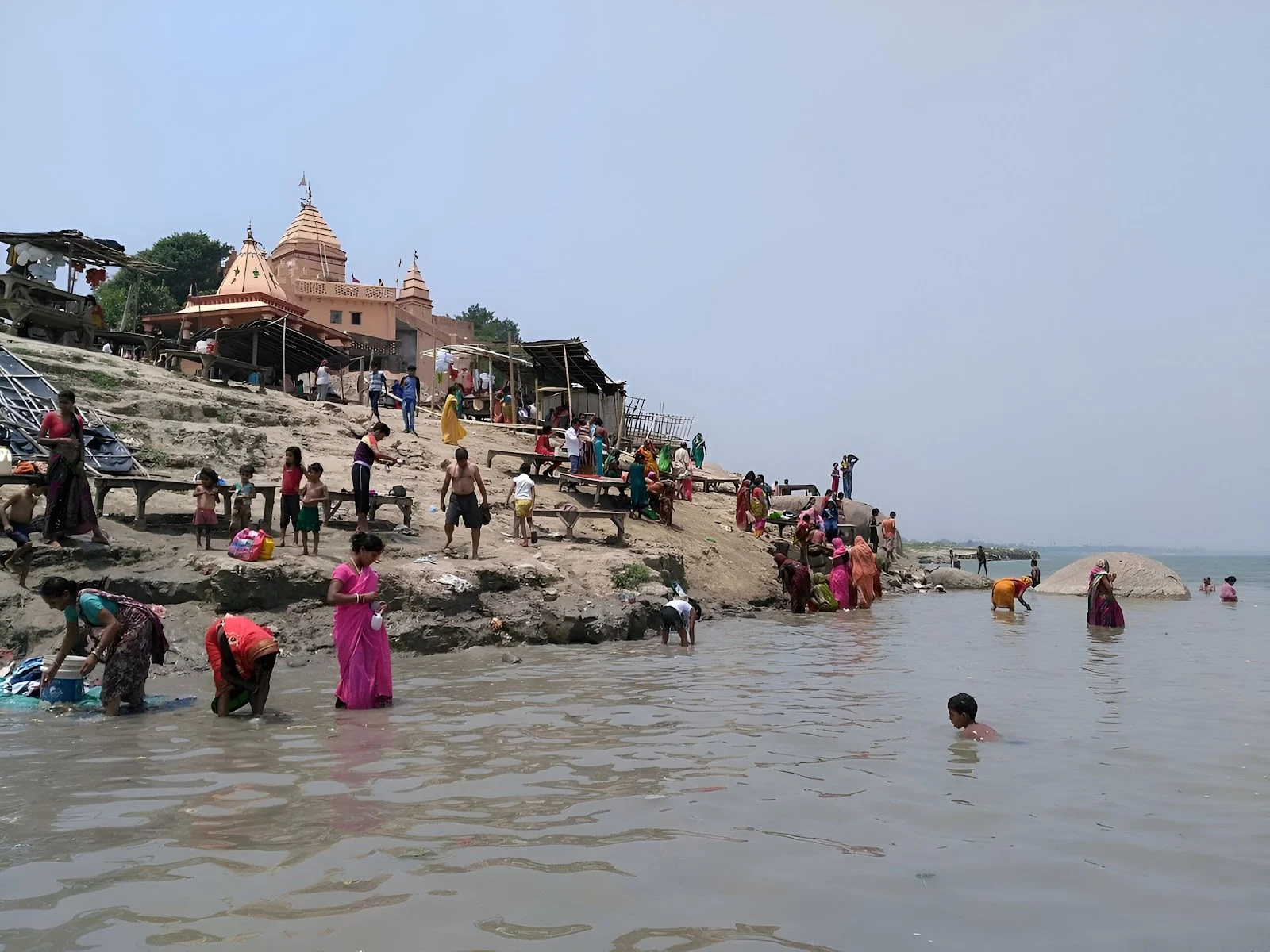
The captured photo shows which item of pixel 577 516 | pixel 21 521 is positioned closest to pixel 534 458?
pixel 577 516

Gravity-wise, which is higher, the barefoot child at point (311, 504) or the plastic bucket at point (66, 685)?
the barefoot child at point (311, 504)

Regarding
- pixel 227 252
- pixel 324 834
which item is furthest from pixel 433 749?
pixel 227 252

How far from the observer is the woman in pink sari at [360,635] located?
6.55 metres

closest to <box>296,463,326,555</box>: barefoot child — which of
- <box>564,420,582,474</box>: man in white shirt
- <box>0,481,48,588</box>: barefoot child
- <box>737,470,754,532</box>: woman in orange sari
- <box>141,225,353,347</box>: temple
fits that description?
<box>0,481,48,588</box>: barefoot child

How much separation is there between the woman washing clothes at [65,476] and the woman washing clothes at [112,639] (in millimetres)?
3138

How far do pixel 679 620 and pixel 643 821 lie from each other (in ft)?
21.7

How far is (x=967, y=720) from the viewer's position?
19.4 ft

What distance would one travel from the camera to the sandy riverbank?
923 cm

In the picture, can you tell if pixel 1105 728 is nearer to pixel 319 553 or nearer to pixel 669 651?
pixel 669 651

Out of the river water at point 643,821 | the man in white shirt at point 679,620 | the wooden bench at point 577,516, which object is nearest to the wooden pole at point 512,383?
the wooden bench at point 577,516

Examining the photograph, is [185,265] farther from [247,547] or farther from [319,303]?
[247,547]

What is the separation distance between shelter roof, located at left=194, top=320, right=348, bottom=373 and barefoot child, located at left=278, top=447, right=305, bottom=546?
12545 mm

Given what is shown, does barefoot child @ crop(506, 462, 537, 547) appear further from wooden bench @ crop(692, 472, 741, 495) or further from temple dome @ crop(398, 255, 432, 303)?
temple dome @ crop(398, 255, 432, 303)

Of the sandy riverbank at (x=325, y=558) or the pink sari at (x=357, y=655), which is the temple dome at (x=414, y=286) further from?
the pink sari at (x=357, y=655)
